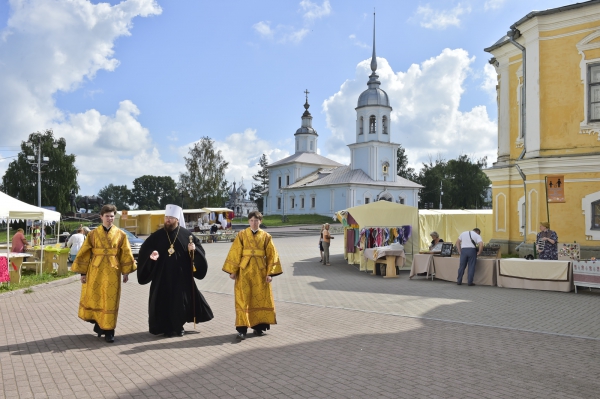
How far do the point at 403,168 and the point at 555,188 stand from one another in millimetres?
81305

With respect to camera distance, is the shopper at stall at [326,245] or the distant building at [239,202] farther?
the distant building at [239,202]

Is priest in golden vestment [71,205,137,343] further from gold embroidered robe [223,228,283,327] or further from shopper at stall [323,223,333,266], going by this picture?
shopper at stall [323,223,333,266]

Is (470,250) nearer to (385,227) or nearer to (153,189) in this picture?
(385,227)

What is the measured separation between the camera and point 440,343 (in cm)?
760

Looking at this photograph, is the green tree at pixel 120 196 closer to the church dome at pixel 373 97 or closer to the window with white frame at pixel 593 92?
the church dome at pixel 373 97

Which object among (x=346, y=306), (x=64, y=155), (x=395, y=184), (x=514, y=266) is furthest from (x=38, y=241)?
(x=395, y=184)

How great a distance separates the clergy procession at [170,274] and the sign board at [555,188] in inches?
436

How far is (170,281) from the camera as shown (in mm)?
7906

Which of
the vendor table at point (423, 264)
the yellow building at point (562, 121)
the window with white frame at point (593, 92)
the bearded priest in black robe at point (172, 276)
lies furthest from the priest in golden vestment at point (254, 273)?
the window with white frame at point (593, 92)

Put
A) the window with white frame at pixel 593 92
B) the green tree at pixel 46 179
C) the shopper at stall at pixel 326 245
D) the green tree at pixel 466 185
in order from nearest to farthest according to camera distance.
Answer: the window with white frame at pixel 593 92 → the shopper at stall at pixel 326 245 → the green tree at pixel 46 179 → the green tree at pixel 466 185

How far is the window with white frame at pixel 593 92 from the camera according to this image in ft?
55.9

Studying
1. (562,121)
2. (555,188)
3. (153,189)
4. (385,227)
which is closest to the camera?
(555,188)

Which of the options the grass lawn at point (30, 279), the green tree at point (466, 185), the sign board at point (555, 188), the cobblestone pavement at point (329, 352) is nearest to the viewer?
the cobblestone pavement at point (329, 352)

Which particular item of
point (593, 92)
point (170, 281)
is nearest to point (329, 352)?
point (170, 281)
